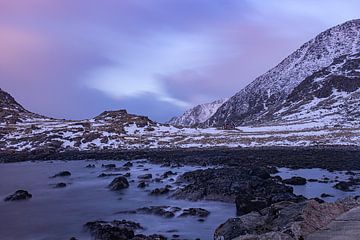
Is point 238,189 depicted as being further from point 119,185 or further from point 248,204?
point 119,185

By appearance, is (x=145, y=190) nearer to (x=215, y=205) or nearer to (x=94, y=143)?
(x=215, y=205)

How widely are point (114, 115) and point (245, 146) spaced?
182 ft

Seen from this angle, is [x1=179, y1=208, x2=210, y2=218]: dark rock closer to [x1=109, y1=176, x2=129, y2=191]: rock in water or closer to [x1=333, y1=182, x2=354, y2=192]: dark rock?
[x1=333, y1=182, x2=354, y2=192]: dark rock

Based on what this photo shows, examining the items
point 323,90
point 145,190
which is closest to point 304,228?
point 145,190

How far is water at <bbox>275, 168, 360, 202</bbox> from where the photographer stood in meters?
25.0

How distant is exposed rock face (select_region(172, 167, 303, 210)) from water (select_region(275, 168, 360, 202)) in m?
1.91

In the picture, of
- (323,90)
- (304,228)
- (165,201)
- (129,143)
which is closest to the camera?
(304,228)

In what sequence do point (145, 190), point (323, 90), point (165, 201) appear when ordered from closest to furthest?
point (165, 201) → point (145, 190) → point (323, 90)

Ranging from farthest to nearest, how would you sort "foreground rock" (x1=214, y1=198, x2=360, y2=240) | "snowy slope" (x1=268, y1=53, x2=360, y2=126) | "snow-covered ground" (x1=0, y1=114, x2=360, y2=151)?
"snowy slope" (x1=268, y1=53, x2=360, y2=126) < "snow-covered ground" (x1=0, y1=114, x2=360, y2=151) < "foreground rock" (x1=214, y1=198, x2=360, y2=240)

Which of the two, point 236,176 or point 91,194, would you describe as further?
point 91,194

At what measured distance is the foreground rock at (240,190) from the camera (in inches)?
802

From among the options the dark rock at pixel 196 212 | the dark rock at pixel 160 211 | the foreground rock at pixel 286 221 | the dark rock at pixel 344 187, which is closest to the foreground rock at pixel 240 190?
the dark rock at pixel 196 212

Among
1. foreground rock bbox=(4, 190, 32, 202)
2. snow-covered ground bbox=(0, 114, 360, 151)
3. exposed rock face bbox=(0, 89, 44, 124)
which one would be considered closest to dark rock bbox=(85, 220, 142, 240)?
foreground rock bbox=(4, 190, 32, 202)

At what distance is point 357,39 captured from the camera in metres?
198
